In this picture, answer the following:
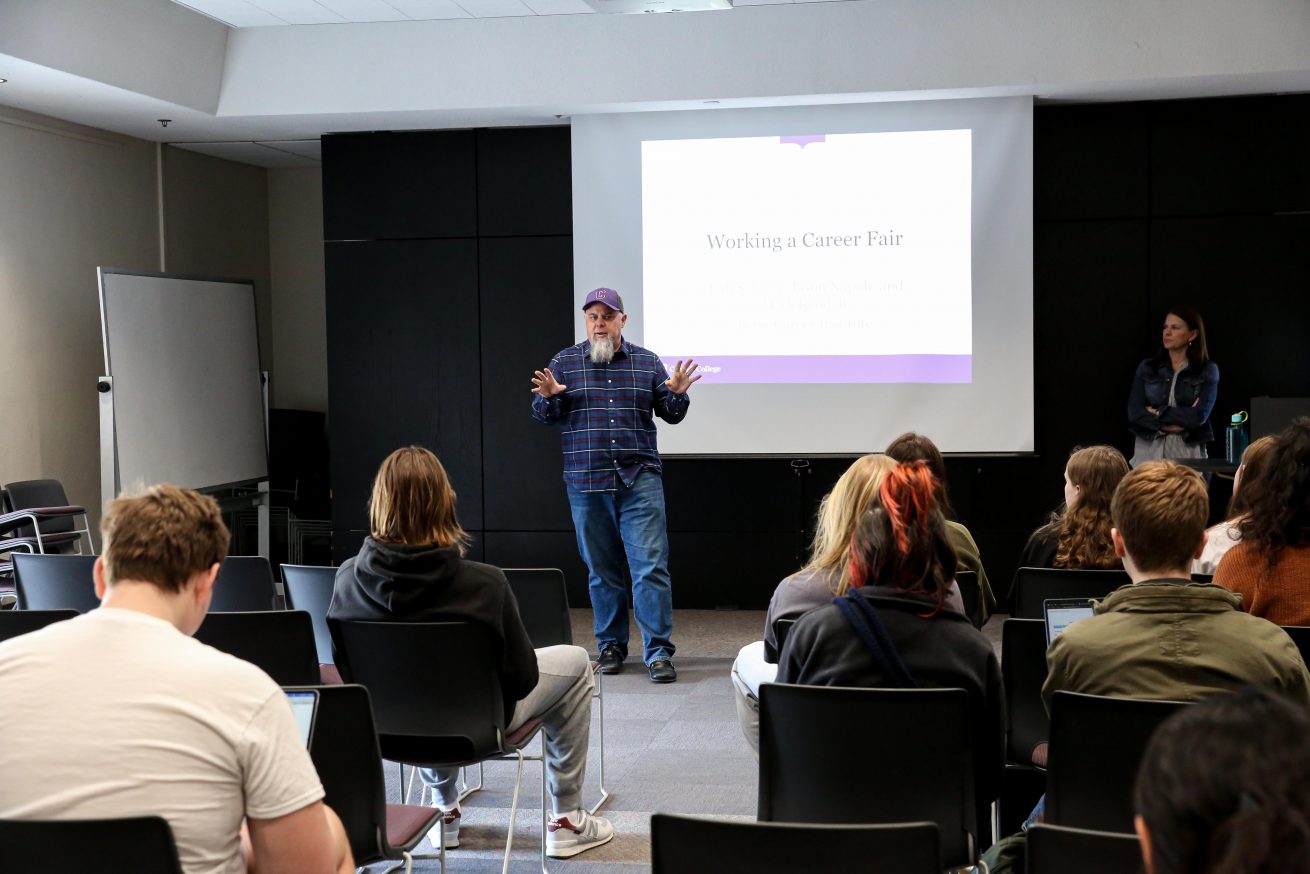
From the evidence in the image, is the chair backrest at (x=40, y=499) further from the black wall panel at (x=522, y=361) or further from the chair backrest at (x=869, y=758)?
the chair backrest at (x=869, y=758)

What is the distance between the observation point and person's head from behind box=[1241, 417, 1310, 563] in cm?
284

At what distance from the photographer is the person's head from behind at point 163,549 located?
70.2 inches

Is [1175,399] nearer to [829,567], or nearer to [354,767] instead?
[829,567]

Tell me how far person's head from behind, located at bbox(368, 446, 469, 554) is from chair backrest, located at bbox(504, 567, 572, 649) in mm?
621

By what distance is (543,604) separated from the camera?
12.8 feet

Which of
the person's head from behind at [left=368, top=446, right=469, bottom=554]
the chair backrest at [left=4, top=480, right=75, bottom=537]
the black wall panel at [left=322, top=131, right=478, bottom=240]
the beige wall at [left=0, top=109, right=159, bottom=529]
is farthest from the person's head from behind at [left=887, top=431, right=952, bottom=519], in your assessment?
the beige wall at [left=0, top=109, right=159, bottom=529]

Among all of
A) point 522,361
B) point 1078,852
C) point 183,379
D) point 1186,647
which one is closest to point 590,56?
point 522,361

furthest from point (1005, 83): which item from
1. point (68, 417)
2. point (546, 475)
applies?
point (68, 417)

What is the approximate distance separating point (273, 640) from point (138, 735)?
1.59 m

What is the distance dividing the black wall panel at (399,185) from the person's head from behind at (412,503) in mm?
4540

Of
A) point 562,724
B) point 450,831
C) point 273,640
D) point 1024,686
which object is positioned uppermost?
point 273,640

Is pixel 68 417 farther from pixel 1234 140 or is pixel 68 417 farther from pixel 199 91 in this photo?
pixel 1234 140

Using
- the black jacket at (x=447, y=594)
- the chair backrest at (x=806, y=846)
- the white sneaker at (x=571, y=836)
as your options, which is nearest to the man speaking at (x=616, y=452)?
the white sneaker at (x=571, y=836)

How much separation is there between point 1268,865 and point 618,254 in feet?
21.3
